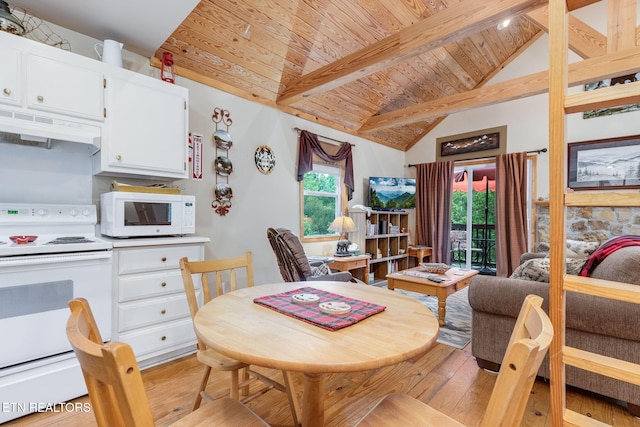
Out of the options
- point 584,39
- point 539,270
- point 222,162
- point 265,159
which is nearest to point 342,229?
point 265,159

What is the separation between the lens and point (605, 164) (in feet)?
13.6

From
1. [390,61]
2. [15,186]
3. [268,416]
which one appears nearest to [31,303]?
[15,186]

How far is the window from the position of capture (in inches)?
171

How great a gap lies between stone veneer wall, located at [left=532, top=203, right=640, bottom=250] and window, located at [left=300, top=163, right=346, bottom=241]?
330 cm

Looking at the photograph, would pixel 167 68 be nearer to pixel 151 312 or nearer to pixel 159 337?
pixel 151 312

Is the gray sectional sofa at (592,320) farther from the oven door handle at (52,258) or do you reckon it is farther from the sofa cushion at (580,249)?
the oven door handle at (52,258)

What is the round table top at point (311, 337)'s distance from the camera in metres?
0.83

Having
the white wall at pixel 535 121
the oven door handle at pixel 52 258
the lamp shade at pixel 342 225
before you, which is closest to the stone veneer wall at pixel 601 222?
the white wall at pixel 535 121

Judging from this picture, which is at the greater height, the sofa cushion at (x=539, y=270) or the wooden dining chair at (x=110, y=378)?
the wooden dining chair at (x=110, y=378)

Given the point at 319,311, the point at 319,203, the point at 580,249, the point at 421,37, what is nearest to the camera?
the point at 319,311

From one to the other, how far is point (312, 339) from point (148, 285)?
1.70m

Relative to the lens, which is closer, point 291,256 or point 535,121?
point 291,256

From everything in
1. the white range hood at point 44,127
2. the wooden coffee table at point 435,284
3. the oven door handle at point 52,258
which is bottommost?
the wooden coffee table at point 435,284

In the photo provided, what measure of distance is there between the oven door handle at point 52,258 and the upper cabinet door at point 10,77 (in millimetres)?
987
